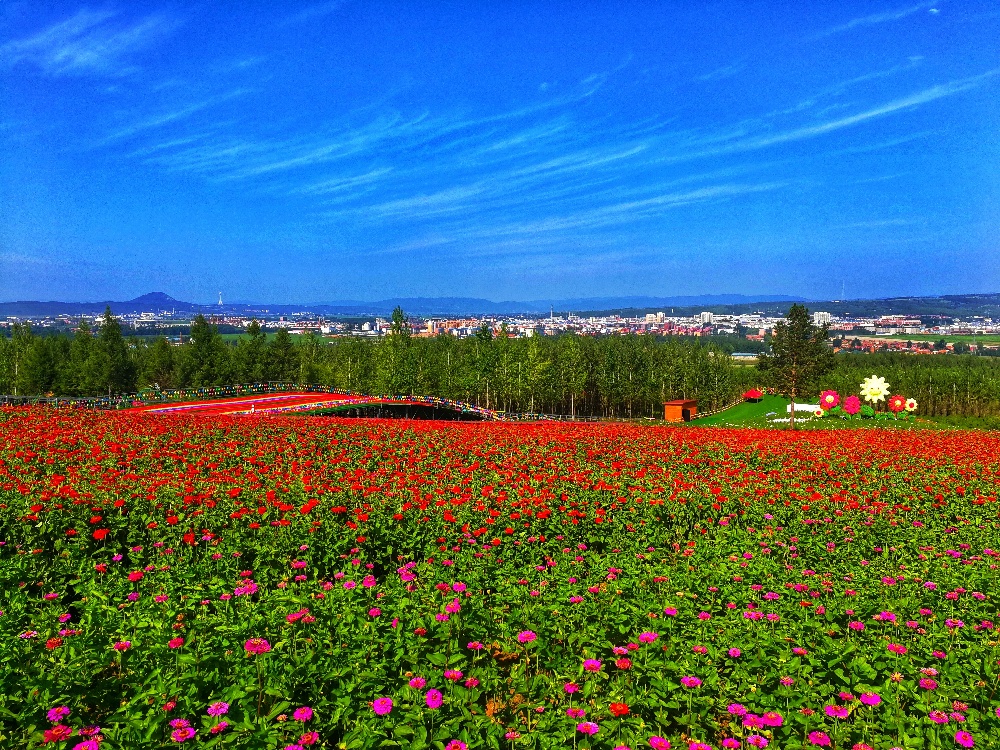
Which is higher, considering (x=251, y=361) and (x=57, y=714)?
(x=251, y=361)

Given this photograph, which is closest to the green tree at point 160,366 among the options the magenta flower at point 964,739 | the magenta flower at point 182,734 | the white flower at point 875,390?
the white flower at point 875,390

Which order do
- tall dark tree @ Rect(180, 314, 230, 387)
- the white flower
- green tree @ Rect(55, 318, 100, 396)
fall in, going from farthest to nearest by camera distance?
1. green tree @ Rect(55, 318, 100, 396)
2. tall dark tree @ Rect(180, 314, 230, 387)
3. the white flower

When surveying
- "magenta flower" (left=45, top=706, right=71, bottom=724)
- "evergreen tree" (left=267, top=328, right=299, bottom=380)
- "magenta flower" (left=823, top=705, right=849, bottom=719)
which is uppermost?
"evergreen tree" (left=267, top=328, right=299, bottom=380)

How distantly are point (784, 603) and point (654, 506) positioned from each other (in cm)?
403

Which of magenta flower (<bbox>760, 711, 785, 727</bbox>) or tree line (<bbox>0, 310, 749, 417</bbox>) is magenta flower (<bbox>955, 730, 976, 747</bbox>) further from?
tree line (<bbox>0, 310, 749, 417</bbox>)

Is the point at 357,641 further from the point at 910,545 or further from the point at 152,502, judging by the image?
the point at 910,545

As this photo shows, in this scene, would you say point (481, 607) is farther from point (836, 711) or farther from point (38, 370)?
point (38, 370)

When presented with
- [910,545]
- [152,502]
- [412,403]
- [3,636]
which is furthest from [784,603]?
[412,403]

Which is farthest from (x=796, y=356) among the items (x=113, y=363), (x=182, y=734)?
(x=113, y=363)

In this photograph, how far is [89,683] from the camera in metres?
4.57

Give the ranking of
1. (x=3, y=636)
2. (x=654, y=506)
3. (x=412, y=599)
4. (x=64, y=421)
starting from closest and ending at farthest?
1. (x=3, y=636)
2. (x=412, y=599)
3. (x=654, y=506)
4. (x=64, y=421)

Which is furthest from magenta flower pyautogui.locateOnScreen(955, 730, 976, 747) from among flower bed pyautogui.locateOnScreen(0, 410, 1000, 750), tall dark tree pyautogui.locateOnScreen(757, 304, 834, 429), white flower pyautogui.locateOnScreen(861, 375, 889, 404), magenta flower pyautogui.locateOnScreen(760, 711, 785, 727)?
white flower pyautogui.locateOnScreen(861, 375, 889, 404)

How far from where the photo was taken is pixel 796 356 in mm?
39875

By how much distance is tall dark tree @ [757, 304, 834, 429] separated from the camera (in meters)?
39.1
